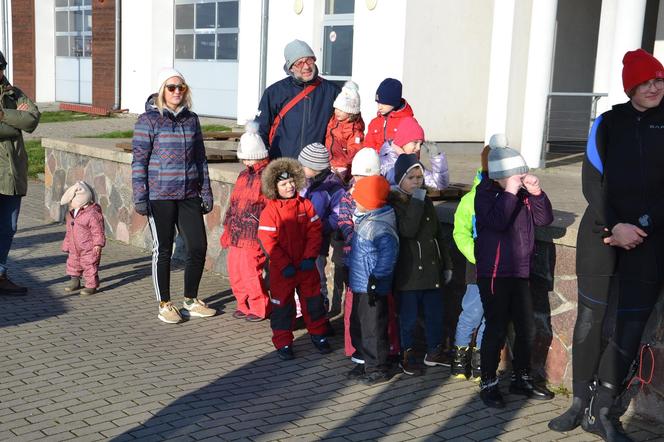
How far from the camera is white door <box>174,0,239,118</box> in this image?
762 inches

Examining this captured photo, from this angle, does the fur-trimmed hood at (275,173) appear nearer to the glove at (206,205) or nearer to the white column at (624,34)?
the glove at (206,205)

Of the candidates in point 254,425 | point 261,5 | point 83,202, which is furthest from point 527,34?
point 254,425

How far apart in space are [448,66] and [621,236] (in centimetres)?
909

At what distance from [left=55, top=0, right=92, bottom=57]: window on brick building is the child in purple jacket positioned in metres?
21.6

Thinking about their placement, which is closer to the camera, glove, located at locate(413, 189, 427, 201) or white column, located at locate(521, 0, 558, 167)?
glove, located at locate(413, 189, 427, 201)

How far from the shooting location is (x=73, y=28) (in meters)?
26.1

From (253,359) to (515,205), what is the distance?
213cm

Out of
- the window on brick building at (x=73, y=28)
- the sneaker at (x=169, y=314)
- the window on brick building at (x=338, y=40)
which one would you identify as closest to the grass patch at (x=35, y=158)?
the window on brick building at (x=338, y=40)

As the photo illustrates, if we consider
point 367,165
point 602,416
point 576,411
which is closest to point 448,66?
point 367,165

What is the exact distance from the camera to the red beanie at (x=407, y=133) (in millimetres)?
6316

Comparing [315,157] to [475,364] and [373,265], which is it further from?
[475,364]

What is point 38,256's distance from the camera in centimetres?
930

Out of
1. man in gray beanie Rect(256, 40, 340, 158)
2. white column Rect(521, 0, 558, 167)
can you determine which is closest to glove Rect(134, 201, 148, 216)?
man in gray beanie Rect(256, 40, 340, 158)

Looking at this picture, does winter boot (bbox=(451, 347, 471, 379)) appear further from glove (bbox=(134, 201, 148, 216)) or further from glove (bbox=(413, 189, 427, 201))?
glove (bbox=(134, 201, 148, 216))
